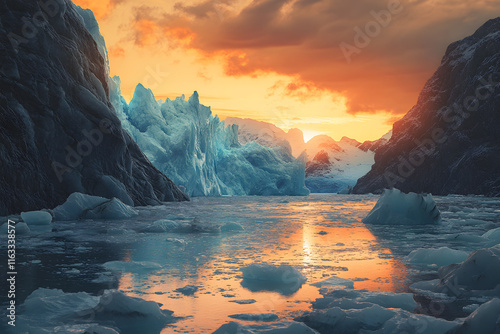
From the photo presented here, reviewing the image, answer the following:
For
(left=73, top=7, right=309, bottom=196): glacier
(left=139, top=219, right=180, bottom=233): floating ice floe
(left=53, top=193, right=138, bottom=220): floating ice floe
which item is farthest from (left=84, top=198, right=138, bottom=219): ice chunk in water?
(left=73, top=7, right=309, bottom=196): glacier

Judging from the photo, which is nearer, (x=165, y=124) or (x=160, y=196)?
(x=160, y=196)

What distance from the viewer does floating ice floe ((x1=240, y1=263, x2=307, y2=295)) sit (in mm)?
5555

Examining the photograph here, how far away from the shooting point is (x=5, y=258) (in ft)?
23.5

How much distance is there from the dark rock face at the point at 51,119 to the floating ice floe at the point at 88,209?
1.37m

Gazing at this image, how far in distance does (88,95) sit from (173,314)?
18.2 meters

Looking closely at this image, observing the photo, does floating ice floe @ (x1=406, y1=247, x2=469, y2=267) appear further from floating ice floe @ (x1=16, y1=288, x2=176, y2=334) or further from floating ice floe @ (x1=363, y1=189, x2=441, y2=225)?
floating ice floe @ (x1=363, y1=189, x2=441, y2=225)

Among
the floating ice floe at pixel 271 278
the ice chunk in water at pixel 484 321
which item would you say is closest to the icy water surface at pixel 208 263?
the floating ice floe at pixel 271 278

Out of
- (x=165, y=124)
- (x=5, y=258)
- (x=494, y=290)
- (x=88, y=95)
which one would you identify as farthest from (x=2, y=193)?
(x=165, y=124)

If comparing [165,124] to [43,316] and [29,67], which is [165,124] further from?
[43,316]

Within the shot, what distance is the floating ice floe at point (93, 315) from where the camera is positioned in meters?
3.86

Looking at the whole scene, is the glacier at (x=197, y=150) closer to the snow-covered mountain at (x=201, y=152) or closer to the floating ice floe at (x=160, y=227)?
the snow-covered mountain at (x=201, y=152)

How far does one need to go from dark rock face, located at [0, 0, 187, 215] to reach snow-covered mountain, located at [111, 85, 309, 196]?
22113 millimetres

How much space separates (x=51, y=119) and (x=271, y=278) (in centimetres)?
1525

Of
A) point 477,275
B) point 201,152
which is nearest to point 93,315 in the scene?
point 477,275
